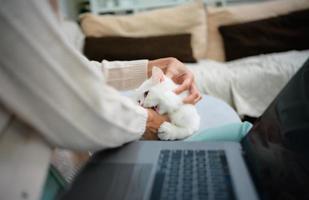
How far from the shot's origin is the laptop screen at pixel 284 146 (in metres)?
0.42

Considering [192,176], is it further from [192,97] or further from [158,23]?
[158,23]

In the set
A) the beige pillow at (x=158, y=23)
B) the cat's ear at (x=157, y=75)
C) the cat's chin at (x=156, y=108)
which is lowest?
the beige pillow at (x=158, y=23)

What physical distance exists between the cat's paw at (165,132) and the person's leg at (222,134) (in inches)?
1.5

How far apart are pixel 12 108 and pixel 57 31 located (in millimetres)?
96

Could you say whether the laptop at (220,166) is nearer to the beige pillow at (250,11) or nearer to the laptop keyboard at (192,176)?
the laptop keyboard at (192,176)

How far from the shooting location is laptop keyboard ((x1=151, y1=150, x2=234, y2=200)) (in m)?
0.45

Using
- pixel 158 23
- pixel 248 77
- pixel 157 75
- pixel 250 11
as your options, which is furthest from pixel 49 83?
pixel 250 11

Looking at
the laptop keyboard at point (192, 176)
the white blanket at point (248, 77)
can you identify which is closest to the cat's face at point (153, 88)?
the laptop keyboard at point (192, 176)

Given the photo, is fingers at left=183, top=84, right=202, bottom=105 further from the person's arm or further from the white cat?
the person's arm

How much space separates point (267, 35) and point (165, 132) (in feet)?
3.63

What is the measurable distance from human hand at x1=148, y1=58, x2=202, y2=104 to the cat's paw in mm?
62

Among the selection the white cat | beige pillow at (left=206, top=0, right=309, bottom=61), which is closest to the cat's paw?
the white cat

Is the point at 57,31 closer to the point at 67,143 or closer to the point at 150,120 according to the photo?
the point at 67,143

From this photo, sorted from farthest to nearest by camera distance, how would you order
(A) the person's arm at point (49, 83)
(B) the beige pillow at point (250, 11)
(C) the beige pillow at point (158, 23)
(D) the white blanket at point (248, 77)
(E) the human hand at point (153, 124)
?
(B) the beige pillow at point (250, 11) < (C) the beige pillow at point (158, 23) < (D) the white blanket at point (248, 77) < (E) the human hand at point (153, 124) < (A) the person's arm at point (49, 83)
